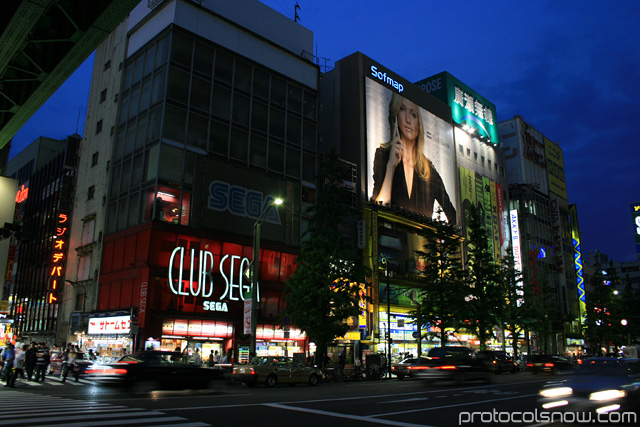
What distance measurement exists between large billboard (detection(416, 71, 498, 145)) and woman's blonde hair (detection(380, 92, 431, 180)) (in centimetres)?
1280

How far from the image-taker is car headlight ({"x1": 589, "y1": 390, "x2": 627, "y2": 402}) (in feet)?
33.5

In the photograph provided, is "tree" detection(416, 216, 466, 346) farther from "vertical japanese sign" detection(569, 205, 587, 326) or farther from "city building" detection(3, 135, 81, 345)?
"vertical japanese sign" detection(569, 205, 587, 326)

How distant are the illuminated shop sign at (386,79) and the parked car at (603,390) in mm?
49793

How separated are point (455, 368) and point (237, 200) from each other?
922 inches

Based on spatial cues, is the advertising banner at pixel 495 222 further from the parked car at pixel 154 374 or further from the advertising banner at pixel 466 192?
the parked car at pixel 154 374

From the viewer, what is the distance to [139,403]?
13.9 m

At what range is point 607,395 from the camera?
33.9 feet

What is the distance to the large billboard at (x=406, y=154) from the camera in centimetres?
5508

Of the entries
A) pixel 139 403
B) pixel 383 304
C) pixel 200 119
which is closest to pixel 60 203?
pixel 200 119

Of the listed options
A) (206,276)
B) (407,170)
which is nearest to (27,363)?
(206,276)

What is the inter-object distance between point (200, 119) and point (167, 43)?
21.7 feet

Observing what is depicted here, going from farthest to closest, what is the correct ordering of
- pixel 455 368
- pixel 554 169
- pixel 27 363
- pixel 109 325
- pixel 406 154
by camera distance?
pixel 554 169 → pixel 406 154 → pixel 109 325 → pixel 27 363 → pixel 455 368

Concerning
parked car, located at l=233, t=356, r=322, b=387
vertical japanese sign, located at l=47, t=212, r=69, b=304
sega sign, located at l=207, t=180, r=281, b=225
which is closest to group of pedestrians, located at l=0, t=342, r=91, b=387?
parked car, located at l=233, t=356, r=322, b=387

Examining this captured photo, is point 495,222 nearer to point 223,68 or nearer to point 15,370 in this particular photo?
point 223,68
